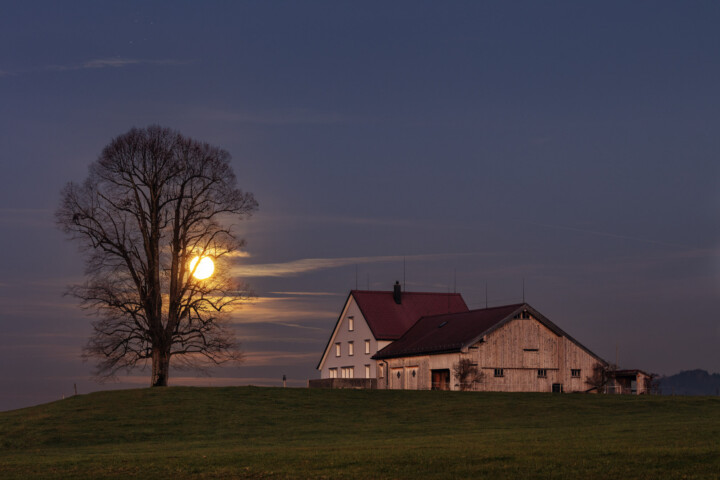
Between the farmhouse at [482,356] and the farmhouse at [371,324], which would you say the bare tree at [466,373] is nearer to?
the farmhouse at [482,356]

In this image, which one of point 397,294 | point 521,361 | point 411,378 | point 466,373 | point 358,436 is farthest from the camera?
point 397,294

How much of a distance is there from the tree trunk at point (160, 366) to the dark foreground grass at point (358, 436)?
4.22 meters

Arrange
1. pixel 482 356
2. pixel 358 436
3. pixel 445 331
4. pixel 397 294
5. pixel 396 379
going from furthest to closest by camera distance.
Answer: pixel 397 294 → pixel 396 379 → pixel 445 331 → pixel 482 356 → pixel 358 436

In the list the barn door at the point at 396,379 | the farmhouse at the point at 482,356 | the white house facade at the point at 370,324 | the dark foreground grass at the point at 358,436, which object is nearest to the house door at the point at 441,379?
the farmhouse at the point at 482,356

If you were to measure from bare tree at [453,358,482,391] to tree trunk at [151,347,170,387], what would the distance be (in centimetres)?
2284

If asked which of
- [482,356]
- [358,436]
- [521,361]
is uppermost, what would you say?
[482,356]

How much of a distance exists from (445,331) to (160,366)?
2580 cm

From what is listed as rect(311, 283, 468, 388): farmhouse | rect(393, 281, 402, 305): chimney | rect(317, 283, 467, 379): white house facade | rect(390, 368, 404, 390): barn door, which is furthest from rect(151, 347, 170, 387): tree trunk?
rect(393, 281, 402, 305): chimney

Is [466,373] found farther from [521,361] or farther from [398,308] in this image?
[398,308]

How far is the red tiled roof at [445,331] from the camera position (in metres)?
73.9

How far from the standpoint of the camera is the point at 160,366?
65.6m

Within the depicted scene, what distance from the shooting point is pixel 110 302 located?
6391 cm

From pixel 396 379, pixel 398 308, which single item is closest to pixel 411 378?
pixel 396 379

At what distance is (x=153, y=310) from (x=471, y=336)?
2531cm
